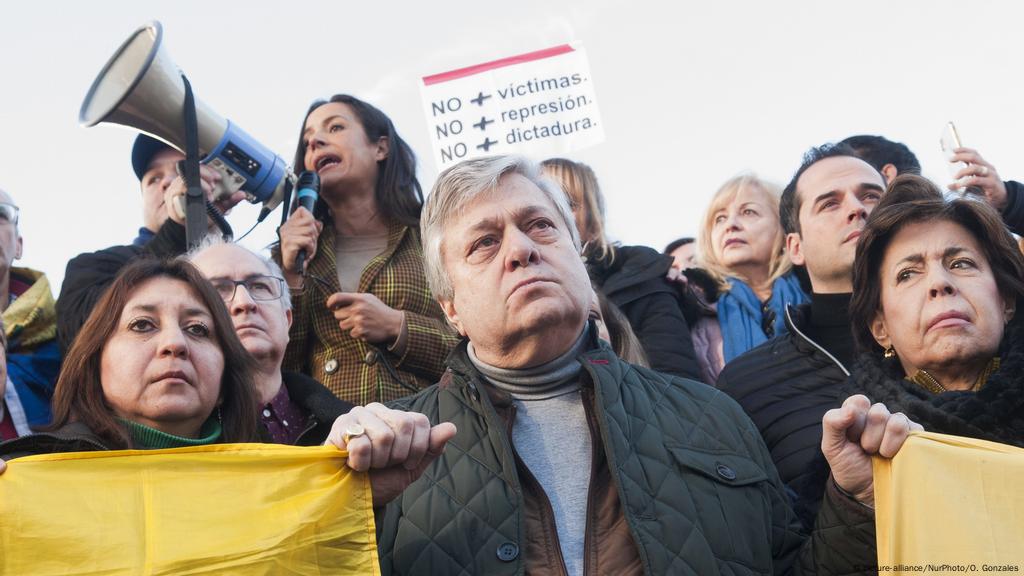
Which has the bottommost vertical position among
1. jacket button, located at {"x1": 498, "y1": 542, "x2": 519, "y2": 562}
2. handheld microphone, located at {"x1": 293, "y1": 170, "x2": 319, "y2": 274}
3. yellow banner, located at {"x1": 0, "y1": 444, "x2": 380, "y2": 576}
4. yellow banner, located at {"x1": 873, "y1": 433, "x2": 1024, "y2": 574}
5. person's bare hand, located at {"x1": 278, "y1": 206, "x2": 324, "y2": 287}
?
yellow banner, located at {"x1": 873, "y1": 433, "x2": 1024, "y2": 574}

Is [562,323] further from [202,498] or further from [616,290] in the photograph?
[616,290]

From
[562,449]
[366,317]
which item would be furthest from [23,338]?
[562,449]

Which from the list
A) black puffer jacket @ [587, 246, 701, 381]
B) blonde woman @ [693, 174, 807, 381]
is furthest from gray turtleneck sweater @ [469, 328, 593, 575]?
blonde woman @ [693, 174, 807, 381]

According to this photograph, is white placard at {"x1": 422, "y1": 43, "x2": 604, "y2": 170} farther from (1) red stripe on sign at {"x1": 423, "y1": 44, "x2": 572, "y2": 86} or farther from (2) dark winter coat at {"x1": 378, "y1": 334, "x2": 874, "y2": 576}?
(2) dark winter coat at {"x1": 378, "y1": 334, "x2": 874, "y2": 576}

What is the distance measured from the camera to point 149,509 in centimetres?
270

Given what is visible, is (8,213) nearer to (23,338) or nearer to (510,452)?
(23,338)

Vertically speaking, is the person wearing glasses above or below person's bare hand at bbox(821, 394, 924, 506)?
above

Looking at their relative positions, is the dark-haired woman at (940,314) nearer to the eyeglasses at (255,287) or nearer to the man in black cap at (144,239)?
the eyeglasses at (255,287)

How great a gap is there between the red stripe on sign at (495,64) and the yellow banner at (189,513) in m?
4.42

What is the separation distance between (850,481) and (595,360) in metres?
0.77

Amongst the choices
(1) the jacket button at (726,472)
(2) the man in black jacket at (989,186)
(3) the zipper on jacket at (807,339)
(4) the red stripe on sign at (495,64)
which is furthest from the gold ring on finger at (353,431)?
(4) the red stripe on sign at (495,64)

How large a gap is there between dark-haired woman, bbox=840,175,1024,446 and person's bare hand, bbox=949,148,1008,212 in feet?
3.81

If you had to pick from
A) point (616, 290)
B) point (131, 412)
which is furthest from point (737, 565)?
point (616, 290)

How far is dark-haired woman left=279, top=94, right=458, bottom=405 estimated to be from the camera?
4.64 m
